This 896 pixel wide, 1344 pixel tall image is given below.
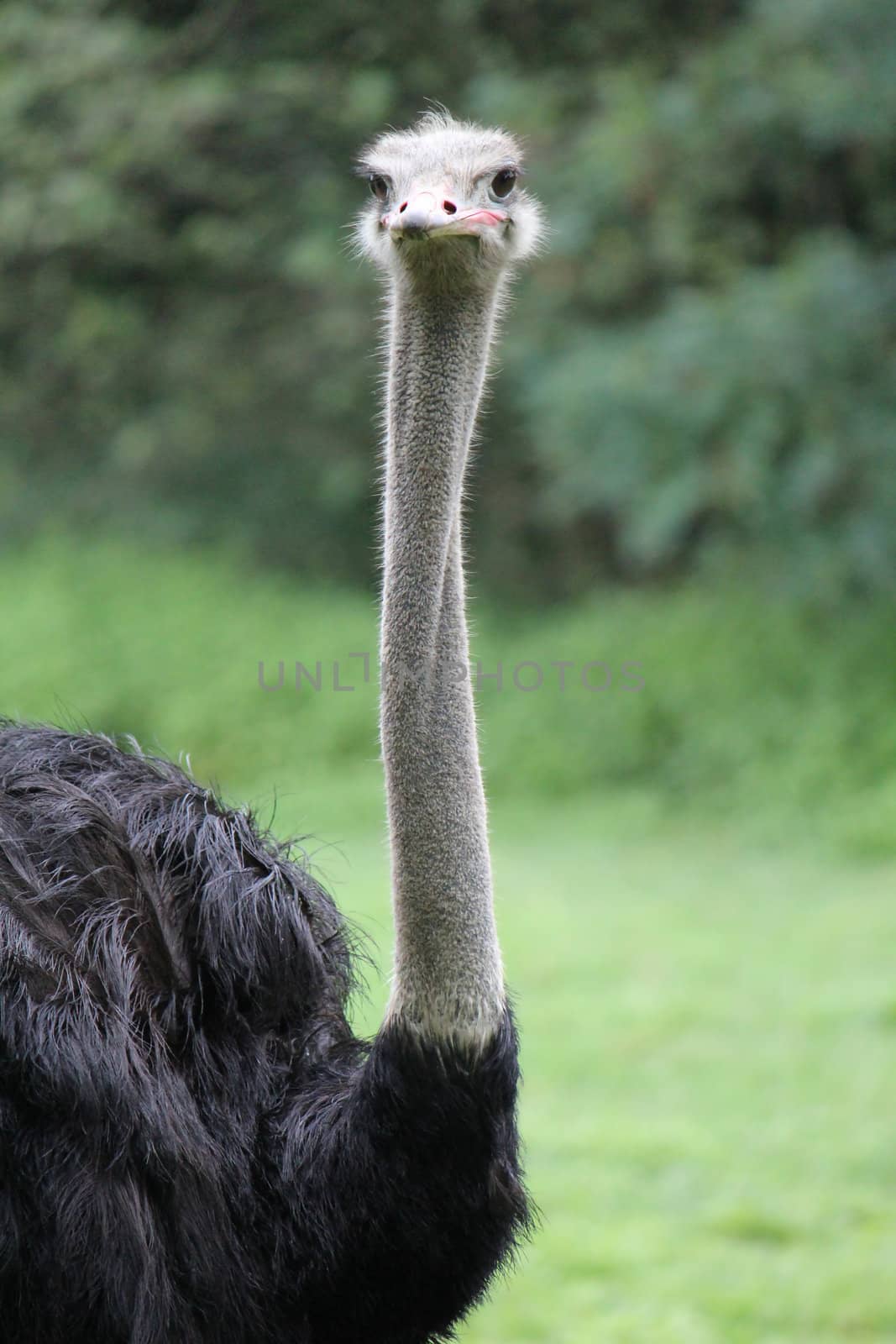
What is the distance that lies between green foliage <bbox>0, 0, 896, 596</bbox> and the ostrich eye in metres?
1.61

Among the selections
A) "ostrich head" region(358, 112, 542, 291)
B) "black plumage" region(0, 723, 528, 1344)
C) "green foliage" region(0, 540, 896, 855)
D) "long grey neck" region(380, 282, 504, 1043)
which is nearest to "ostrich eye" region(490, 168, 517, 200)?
"ostrich head" region(358, 112, 542, 291)

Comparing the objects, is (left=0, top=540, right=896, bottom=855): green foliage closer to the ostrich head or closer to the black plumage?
the black plumage

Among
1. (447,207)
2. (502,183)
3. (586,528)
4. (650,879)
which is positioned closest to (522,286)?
(586,528)

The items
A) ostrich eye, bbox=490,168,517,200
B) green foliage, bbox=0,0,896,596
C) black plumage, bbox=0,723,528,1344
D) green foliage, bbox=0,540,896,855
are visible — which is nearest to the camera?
black plumage, bbox=0,723,528,1344

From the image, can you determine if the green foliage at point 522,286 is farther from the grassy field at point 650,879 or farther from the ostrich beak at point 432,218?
the ostrich beak at point 432,218

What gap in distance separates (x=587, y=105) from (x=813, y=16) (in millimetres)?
1452

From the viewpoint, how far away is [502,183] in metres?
2.34

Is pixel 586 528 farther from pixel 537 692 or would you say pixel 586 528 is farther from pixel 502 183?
pixel 502 183

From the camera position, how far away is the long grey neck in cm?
208

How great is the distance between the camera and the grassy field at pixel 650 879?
409cm

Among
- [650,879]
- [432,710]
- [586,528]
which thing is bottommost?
[432,710]

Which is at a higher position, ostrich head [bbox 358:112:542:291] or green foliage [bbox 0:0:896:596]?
green foliage [bbox 0:0:896:596]

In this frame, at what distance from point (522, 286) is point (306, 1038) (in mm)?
8570

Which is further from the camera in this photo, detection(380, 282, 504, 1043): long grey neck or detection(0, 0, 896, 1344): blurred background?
detection(0, 0, 896, 1344): blurred background
